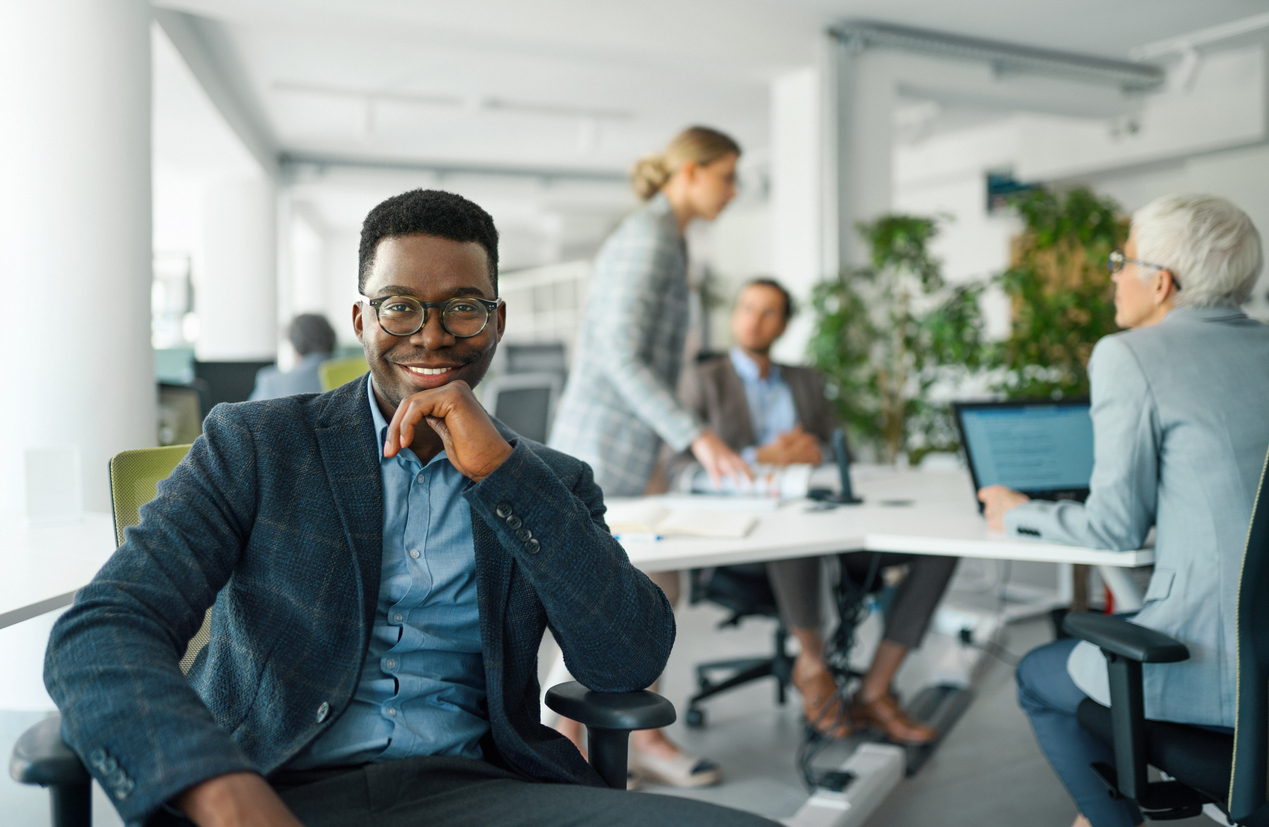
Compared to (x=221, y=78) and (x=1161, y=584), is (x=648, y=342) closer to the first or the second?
(x=1161, y=584)

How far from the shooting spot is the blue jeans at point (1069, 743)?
5.82 ft

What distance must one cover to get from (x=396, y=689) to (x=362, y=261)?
55cm

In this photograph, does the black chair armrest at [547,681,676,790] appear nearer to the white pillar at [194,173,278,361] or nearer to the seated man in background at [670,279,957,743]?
the seated man in background at [670,279,957,743]

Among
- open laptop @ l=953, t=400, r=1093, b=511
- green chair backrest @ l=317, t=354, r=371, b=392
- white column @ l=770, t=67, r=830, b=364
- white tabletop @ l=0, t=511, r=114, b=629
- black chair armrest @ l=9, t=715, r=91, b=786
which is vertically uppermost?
white column @ l=770, t=67, r=830, b=364

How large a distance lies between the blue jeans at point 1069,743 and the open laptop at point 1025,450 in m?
0.49

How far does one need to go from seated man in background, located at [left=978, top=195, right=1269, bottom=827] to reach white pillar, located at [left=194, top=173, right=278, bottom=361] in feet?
24.4

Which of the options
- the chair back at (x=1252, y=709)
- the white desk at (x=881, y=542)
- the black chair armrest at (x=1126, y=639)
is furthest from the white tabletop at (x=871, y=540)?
the chair back at (x=1252, y=709)

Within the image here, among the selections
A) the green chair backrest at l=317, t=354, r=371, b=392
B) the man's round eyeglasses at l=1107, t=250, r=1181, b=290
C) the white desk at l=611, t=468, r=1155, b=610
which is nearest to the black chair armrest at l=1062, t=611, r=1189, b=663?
the white desk at l=611, t=468, r=1155, b=610

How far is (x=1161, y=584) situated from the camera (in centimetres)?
158

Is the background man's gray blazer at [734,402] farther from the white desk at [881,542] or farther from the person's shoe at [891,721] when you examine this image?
the person's shoe at [891,721]

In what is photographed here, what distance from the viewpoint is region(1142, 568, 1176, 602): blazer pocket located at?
157 cm

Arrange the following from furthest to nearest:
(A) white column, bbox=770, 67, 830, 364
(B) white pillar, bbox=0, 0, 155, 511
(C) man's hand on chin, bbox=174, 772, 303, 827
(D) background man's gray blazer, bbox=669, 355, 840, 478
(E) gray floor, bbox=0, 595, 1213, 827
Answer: (A) white column, bbox=770, 67, 830, 364 < (D) background man's gray blazer, bbox=669, 355, 840, 478 < (B) white pillar, bbox=0, 0, 155, 511 < (E) gray floor, bbox=0, 595, 1213, 827 < (C) man's hand on chin, bbox=174, 772, 303, 827

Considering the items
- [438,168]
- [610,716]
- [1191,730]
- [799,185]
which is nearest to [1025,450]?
[1191,730]

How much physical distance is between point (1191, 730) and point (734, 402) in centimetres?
186
